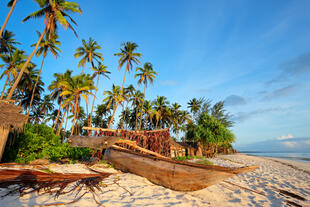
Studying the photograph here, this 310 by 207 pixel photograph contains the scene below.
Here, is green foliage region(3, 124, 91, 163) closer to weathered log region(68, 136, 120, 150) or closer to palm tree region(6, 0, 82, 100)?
weathered log region(68, 136, 120, 150)

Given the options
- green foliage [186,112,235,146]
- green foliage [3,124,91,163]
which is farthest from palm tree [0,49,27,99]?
green foliage [186,112,235,146]

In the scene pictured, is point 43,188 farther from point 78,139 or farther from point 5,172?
point 78,139

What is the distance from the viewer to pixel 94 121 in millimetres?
39062

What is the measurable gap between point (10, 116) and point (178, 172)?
805 centimetres

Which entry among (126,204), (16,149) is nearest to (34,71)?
(16,149)

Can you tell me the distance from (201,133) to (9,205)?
19.5 metres

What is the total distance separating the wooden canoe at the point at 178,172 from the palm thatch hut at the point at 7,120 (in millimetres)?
5900

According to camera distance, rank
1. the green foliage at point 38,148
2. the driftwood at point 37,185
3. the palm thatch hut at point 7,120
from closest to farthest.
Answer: the driftwood at point 37,185
the palm thatch hut at point 7,120
the green foliage at point 38,148

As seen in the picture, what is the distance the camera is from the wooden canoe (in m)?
3.44

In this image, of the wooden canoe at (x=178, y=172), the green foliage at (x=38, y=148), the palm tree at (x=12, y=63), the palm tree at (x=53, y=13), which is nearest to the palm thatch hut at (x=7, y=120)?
the green foliage at (x=38, y=148)

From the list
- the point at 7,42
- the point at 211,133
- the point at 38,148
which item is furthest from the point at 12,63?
the point at 211,133

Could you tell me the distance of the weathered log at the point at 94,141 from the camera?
5082mm

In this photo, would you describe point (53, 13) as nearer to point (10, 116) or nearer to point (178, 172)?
point (10, 116)

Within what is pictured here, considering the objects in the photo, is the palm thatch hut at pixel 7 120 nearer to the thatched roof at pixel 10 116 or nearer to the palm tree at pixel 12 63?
the thatched roof at pixel 10 116
